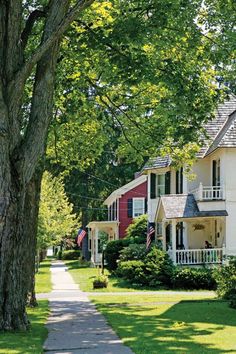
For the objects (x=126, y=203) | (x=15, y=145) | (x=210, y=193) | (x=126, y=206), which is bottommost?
(x=15, y=145)

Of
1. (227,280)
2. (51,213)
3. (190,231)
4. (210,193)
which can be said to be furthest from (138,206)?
(227,280)

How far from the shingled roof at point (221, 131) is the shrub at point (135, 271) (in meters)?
4.98

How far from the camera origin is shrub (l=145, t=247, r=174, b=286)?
28922 millimetres

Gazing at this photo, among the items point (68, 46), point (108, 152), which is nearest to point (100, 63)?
point (68, 46)

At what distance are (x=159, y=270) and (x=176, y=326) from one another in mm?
15418

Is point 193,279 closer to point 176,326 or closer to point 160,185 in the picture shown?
point 160,185

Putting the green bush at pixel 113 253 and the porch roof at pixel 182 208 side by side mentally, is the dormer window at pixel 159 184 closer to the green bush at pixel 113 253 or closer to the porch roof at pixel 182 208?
the porch roof at pixel 182 208

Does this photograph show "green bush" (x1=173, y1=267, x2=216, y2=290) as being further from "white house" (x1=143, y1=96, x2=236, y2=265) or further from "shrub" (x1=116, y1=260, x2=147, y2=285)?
"white house" (x1=143, y1=96, x2=236, y2=265)

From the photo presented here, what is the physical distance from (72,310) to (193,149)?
310 inches

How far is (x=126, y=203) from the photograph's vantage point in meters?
51.0

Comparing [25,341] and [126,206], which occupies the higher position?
[126,206]

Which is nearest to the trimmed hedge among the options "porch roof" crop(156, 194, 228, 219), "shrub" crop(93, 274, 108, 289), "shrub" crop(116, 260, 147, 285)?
"shrub" crop(116, 260, 147, 285)

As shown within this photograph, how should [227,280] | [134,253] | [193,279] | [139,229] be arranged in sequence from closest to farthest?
[227,280] → [193,279] → [134,253] → [139,229]

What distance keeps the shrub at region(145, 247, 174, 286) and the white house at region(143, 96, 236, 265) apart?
241 cm
